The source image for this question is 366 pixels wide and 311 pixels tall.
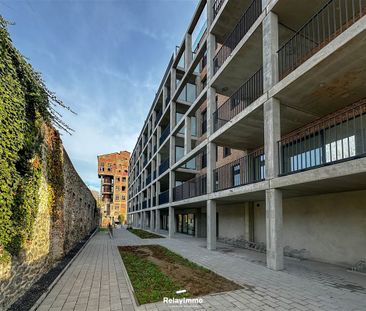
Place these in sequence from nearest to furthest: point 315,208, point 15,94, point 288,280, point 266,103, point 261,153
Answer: point 15,94 → point 288,280 → point 266,103 → point 315,208 → point 261,153

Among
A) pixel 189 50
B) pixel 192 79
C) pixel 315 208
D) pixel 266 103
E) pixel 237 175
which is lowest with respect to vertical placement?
pixel 315 208

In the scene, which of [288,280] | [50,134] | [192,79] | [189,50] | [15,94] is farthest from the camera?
[192,79]

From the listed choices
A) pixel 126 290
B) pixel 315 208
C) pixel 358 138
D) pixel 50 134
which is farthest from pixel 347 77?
pixel 50 134

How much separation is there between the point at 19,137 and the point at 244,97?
1103cm

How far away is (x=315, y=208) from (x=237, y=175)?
5.85 metres

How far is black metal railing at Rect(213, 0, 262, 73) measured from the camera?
11781 mm

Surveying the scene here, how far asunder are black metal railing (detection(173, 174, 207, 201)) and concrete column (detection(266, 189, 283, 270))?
742cm

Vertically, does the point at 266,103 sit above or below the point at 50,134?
above

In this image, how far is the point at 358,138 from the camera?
8.46 meters

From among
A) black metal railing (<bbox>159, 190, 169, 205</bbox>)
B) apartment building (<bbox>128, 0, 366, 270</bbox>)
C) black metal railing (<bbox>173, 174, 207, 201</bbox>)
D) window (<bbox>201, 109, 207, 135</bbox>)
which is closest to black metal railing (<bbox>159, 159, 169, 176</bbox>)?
black metal railing (<bbox>159, 190, 169, 205</bbox>)

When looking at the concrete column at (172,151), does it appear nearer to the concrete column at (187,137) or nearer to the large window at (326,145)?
the concrete column at (187,137)

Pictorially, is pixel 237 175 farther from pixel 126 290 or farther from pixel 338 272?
pixel 126 290

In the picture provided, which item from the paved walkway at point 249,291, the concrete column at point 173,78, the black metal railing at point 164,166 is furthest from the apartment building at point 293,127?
the black metal railing at point 164,166

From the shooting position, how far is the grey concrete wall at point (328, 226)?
8.42 metres
